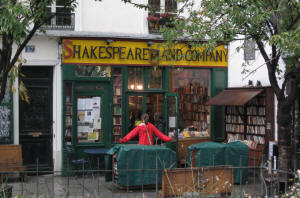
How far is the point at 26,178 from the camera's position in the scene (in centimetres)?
1291

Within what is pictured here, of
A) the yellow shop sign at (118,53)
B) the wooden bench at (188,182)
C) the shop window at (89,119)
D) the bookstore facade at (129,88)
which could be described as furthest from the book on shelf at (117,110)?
the wooden bench at (188,182)

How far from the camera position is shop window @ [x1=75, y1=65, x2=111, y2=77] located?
46.1 ft

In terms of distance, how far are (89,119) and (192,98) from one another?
11.9ft

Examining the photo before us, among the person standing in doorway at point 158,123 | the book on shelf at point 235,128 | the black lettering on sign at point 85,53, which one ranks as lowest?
the book on shelf at point 235,128

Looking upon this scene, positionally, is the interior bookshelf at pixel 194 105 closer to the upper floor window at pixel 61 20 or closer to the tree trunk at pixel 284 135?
the upper floor window at pixel 61 20

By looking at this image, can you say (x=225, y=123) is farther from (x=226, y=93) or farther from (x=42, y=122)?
(x=42, y=122)


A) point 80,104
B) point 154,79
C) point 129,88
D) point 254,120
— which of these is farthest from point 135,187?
point 254,120

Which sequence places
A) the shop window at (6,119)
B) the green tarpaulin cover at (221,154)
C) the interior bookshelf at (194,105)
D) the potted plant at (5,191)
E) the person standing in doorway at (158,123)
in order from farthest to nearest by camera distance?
the interior bookshelf at (194,105), the person standing in doorway at (158,123), the shop window at (6,119), the green tarpaulin cover at (221,154), the potted plant at (5,191)

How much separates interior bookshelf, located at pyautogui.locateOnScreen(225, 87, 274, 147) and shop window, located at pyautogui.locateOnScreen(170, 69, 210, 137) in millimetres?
813

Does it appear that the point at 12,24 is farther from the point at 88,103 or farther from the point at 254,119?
the point at 254,119

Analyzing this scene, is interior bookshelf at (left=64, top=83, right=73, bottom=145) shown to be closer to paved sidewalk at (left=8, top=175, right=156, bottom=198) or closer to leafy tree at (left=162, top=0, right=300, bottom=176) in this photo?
paved sidewalk at (left=8, top=175, right=156, bottom=198)

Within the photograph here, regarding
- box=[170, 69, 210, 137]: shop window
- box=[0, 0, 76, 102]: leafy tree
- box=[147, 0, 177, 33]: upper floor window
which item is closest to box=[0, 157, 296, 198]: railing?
box=[0, 0, 76, 102]: leafy tree

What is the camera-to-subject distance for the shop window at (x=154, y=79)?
15.0 metres

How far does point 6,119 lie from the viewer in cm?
1323
